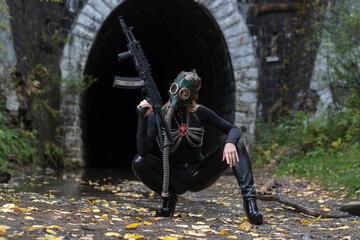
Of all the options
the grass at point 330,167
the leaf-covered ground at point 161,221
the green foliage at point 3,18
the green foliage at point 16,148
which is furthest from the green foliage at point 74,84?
the grass at point 330,167

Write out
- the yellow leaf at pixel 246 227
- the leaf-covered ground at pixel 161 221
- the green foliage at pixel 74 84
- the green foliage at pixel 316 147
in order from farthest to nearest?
1. the green foliage at pixel 74 84
2. the green foliage at pixel 316 147
3. the yellow leaf at pixel 246 227
4. the leaf-covered ground at pixel 161 221

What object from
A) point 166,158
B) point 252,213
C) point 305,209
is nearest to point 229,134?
point 166,158

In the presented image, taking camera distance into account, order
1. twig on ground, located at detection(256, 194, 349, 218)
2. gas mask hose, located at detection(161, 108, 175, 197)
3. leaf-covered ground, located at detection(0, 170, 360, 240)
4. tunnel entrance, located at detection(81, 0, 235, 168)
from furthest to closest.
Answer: tunnel entrance, located at detection(81, 0, 235, 168)
twig on ground, located at detection(256, 194, 349, 218)
gas mask hose, located at detection(161, 108, 175, 197)
leaf-covered ground, located at detection(0, 170, 360, 240)

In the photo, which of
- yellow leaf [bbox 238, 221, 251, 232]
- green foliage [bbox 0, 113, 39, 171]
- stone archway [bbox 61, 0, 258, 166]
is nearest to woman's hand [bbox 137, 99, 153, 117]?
yellow leaf [bbox 238, 221, 251, 232]

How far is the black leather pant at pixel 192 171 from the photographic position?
149 inches

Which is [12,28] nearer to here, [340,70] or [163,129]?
[163,129]

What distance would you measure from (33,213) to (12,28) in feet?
20.5

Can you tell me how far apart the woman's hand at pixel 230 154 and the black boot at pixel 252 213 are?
0.36 meters

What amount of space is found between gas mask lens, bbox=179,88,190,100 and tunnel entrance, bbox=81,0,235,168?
7.26 m

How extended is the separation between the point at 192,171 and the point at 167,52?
1281 cm

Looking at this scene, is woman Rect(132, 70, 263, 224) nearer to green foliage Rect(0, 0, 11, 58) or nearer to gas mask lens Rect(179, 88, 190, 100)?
gas mask lens Rect(179, 88, 190, 100)

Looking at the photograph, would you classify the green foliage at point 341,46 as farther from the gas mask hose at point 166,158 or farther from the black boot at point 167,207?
the black boot at point 167,207

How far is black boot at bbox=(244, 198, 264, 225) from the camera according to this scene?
143 inches

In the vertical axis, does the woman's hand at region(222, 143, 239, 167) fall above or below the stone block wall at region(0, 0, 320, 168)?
below
